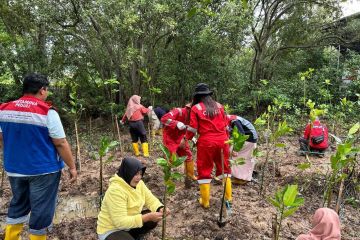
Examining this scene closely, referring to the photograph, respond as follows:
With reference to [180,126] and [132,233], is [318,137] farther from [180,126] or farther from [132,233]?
[132,233]

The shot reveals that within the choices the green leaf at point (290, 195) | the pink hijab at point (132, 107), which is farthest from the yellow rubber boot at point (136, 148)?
the green leaf at point (290, 195)

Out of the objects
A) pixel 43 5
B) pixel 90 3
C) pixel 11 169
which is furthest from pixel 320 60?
pixel 11 169

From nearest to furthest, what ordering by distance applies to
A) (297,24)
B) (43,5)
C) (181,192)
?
1. (181,192)
2. (43,5)
3. (297,24)

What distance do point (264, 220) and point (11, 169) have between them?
2961 mm

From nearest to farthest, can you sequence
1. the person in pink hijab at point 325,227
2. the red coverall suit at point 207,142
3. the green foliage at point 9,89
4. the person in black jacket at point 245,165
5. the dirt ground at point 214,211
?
the person in pink hijab at point 325,227
the dirt ground at point 214,211
the red coverall suit at point 207,142
the person in black jacket at point 245,165
the green foliage at point 9,89

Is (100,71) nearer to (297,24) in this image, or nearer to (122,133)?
(122,133)

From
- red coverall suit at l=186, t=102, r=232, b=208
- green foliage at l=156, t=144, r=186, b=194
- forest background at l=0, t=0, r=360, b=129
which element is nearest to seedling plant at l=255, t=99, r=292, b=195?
red coverall suit at l=186, t=102, r=232, b=208

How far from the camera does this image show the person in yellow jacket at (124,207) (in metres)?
2.70

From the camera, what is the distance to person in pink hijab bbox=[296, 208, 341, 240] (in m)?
2.37

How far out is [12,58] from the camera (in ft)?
32.2

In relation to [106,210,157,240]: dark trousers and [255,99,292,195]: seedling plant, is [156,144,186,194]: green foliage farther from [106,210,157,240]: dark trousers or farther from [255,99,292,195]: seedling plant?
[255,99,292,195]: seedling plant

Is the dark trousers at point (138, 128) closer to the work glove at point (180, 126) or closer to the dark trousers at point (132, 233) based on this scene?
the work glove at point (180, 126)

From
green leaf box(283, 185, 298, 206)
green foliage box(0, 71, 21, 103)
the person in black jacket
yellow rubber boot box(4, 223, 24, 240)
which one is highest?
green foliage box(0, 71, 21, 103)

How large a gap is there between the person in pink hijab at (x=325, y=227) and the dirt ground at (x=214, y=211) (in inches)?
42.5
